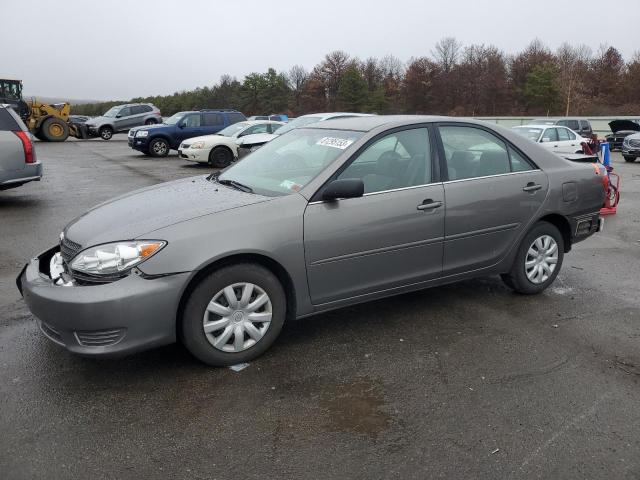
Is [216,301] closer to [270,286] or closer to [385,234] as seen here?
[270,286]

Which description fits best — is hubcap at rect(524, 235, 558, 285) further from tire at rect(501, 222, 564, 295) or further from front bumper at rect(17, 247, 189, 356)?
front bumper at rect(17, 247, 189, 356)

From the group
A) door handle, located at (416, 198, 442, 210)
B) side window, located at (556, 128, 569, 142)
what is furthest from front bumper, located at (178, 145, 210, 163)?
door handle, located at (416, 198, 442, 210)

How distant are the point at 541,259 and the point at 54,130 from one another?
2882 cm

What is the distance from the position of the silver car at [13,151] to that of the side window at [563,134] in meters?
14.4

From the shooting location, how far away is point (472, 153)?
448cm

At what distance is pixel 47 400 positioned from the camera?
10.3 feet

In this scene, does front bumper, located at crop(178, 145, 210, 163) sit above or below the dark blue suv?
below

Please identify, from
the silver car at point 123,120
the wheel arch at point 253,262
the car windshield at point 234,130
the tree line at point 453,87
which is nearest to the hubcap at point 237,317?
the wheel arch at point 253,262

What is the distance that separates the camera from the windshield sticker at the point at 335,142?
13.3 feet

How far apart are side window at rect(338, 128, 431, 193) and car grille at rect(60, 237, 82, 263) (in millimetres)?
1799

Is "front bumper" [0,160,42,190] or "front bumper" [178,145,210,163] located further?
"front bumper" [178,145,210,163]

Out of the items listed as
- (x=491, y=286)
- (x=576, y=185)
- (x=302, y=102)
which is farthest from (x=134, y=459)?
(x=302, y=102)

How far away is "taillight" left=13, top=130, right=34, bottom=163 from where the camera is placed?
9.31 meters

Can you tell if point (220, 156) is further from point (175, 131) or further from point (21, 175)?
point (21, 175)
